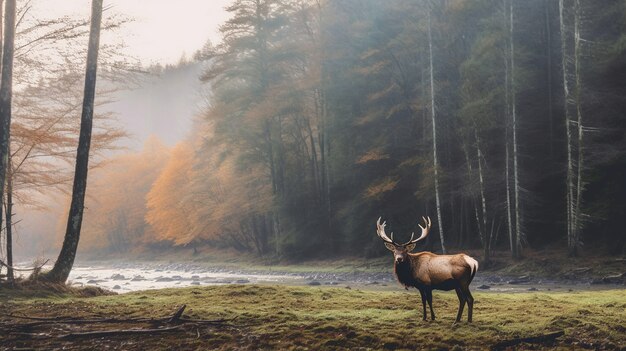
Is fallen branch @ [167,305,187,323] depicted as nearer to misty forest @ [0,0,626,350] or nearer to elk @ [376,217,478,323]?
misty forest @ [0,0,626,350]

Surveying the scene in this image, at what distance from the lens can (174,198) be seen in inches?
1898

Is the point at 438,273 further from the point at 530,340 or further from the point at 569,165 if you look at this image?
the point at 569,165

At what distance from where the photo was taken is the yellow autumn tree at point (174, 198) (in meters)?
46.8

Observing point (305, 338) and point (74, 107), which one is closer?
point (305, 338)

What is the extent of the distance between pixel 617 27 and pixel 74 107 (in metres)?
20.9

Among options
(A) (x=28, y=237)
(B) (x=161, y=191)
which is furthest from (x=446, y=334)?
(A) (x=28, y=237)

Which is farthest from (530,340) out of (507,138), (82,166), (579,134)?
(507,138)

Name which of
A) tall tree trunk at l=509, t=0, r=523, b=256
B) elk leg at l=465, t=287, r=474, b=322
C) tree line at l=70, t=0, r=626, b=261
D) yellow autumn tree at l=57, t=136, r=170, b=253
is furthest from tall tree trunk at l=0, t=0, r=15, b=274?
yellow autumn tree at l=57, t=136, r=170, b=253

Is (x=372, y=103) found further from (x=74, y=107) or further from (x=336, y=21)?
(x=74, y=107)

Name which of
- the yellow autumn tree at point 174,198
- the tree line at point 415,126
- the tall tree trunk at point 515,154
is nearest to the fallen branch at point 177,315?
the tree line at point 415,126

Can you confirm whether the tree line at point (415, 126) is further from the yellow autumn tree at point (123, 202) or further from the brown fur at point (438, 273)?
the brown fur at point (438, 273)

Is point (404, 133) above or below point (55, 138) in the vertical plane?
above

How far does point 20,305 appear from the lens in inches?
420

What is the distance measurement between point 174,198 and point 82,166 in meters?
34.6
